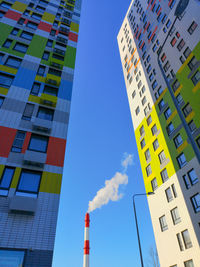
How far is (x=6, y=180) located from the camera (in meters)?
15.0

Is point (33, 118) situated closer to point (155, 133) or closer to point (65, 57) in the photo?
point (65, 57)

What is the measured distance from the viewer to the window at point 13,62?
2239 centimetres

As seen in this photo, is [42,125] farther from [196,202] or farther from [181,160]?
[196,202]

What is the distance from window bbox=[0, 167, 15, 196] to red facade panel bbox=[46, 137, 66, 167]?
9.97 feet

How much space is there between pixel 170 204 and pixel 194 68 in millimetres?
19016

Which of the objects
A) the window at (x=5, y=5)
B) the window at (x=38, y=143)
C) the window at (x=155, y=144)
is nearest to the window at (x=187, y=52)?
the window at (x=155, y=144)

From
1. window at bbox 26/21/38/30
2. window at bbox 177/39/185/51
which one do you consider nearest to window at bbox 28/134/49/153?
window at bbox 26/21/38/30

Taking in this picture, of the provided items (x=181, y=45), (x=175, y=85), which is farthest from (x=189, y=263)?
(x=181, y=45)

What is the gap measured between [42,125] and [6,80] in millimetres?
7030

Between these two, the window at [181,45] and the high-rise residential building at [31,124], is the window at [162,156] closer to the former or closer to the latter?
the high-rise residential building at [31,124]

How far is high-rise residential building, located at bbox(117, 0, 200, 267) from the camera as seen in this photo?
22.4 meters

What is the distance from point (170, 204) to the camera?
82.1ft

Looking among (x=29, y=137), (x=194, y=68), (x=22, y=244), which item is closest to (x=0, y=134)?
(x=29, y=137)

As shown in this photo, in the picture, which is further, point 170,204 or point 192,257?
point 170,204
